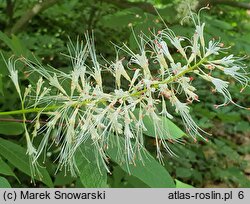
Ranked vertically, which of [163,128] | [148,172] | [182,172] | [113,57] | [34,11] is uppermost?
[34,11]

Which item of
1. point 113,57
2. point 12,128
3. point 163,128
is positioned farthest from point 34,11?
point 163,128

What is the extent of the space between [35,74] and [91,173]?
2.09ft

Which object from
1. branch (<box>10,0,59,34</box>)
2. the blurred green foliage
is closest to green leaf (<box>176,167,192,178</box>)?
the blurred green foliage

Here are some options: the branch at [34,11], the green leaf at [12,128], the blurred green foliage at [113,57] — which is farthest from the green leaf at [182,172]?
the green leaf at [12,128]

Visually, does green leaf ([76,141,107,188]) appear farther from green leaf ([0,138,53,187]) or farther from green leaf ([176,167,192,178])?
green leaf ([176,167,192,178])

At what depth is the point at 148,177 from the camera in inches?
72.2

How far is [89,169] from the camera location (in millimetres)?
1856

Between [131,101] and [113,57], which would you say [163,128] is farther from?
[113,57]

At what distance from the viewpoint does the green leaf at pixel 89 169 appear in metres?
1.82

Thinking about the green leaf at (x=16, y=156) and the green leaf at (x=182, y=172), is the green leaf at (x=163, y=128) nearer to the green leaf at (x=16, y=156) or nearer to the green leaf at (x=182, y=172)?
the green leaf at (x=16, y=156)

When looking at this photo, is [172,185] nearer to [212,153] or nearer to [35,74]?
[35,74]

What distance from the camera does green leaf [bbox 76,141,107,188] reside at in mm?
1823

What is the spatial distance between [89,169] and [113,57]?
6.63 feet
